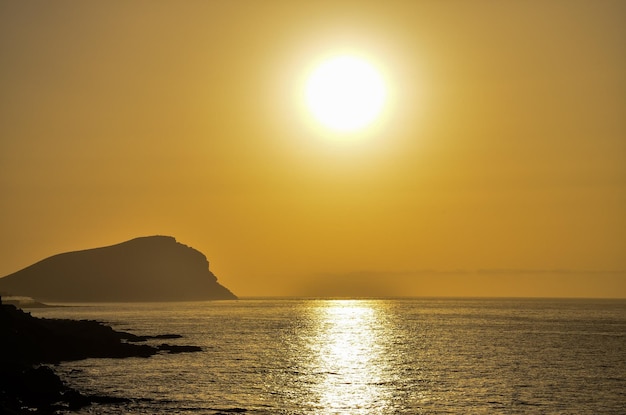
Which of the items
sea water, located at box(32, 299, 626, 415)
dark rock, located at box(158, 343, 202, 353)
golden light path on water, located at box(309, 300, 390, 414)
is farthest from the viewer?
dark rock, located at box(158, 343, 202, 353)

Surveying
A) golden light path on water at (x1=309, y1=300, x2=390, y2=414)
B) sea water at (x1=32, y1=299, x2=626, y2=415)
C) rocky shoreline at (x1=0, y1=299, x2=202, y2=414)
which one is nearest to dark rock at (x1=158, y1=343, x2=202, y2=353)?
rocky shoreline at (x1=0, y1=299, x2=202, y2=414)

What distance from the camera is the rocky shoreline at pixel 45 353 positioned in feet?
189

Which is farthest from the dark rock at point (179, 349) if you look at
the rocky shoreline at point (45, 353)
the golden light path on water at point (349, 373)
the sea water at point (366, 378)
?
the golden light path on water at point (349, 373)

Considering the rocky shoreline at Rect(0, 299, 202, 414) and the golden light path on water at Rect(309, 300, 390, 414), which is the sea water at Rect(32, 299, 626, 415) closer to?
the golden light path on water at Rect(309, 300, 390, 414)

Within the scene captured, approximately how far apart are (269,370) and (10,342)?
29.5 metres

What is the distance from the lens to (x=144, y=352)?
9938 cm

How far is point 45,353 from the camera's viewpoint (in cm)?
8962

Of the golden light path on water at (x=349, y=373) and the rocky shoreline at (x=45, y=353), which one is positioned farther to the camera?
the golden light path on water at (x=349, y=373)

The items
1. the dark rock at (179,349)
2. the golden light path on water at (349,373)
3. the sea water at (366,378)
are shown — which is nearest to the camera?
the sea water at (366,378)

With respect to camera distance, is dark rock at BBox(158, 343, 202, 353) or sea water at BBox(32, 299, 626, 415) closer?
sea water at BBox(32, 299, 626, 415)

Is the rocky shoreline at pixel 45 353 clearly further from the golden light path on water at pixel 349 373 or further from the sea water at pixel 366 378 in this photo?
the golden light path on water at pixel 349 373

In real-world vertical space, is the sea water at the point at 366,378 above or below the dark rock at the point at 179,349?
below

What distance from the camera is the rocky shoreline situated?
57500mm

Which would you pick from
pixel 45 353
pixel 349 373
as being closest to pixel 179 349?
pixel 45 353
